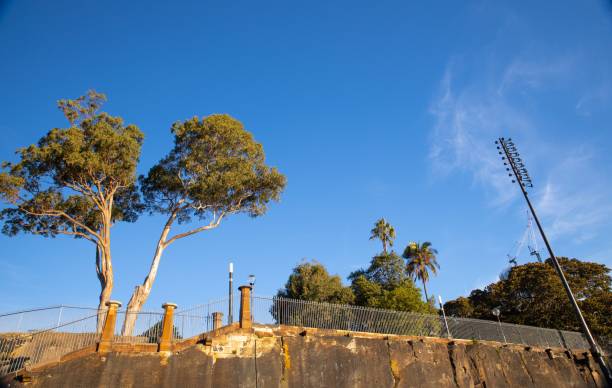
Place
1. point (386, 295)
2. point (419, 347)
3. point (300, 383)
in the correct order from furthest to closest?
point (386, 295) → point (419, 347) → point (300, 383)

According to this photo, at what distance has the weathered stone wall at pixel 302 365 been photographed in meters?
10.6

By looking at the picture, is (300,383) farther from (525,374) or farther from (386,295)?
(386,295)

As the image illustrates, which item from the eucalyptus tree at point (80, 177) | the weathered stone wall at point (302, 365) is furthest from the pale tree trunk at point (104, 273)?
the weathered stone wall at point (302, 365)

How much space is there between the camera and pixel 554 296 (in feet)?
98.7

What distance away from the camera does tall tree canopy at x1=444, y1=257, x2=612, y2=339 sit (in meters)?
29.2

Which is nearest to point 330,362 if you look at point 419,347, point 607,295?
point 419,347

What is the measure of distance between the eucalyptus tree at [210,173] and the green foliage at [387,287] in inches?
449

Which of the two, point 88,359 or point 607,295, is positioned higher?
point 607,295

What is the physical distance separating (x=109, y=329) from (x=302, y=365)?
20.6 feet

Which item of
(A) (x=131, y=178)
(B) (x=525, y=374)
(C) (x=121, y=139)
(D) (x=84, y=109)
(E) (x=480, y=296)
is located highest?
(D) (x=84, y=109)

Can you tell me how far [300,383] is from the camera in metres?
12.5

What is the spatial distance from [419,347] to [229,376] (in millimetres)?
8246

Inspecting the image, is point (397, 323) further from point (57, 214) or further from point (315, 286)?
point (57, 214)

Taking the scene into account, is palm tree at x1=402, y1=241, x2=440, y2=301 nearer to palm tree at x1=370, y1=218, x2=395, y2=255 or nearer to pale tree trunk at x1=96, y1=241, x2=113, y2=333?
palm tree at x1=370, y1=218, x2=395, y2=255
